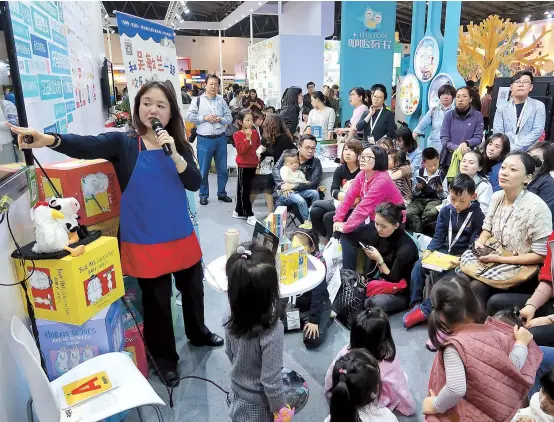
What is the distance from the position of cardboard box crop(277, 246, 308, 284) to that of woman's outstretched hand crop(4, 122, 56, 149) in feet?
3.96

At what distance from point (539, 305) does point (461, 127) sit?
2704 mm

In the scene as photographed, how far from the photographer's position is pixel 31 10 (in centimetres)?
209

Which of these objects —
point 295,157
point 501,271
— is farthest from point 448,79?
point 501,271

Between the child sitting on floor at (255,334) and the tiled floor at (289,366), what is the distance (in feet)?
1.90

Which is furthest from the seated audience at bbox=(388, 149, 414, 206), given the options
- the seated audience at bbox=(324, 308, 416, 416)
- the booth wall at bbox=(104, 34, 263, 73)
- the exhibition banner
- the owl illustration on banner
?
the booth wall at bbox=(104, 34, 263, 73)

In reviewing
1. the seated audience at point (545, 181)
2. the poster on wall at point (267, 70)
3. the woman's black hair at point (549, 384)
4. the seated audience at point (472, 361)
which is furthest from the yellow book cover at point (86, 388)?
the poster on wall at point (267, 70)

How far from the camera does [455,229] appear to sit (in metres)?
3.00

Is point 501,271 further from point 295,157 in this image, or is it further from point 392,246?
point 295,157

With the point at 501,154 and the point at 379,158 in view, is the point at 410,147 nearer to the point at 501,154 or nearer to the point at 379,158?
the point at 501,154

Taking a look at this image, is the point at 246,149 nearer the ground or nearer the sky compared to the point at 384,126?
nearer the ground

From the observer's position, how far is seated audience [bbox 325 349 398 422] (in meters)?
1.48

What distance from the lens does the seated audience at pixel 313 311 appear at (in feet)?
8.71

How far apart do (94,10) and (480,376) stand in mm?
5579

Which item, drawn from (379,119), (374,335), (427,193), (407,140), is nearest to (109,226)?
(374,335)
